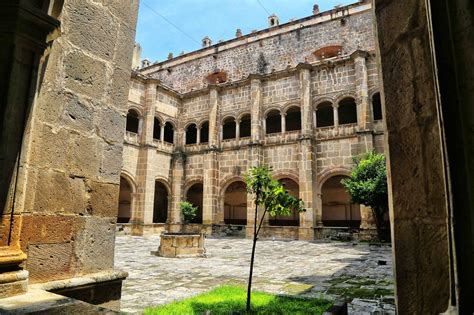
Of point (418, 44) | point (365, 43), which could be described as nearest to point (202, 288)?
point (418, 44)

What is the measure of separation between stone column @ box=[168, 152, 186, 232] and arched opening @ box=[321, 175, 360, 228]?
333 inches

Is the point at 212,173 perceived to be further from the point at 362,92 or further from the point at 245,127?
the point at 362,92

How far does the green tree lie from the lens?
11.9 meters

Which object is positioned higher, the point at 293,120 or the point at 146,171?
the point at 293,120

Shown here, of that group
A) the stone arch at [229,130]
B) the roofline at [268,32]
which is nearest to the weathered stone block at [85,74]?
the stone arch at [229,130]

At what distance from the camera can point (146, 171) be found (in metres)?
16.3

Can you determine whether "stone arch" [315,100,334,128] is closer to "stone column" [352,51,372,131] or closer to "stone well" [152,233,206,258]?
"stone column" [352,51,372,131]

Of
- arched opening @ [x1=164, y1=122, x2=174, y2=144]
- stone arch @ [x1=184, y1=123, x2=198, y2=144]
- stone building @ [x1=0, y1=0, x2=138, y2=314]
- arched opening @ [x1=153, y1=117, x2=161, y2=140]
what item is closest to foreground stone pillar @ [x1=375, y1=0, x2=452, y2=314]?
stone building @ [x1=0, y1=0, x2=138, y2=314]

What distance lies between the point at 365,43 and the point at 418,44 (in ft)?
59.2

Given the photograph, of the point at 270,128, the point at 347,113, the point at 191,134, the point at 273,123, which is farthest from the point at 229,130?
the point at 347,113

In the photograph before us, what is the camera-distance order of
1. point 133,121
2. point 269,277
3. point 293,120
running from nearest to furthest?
point 269,277 < point 133,121 < point 293,120

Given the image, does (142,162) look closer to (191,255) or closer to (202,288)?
(191,255)

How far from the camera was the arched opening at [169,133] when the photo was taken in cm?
1933

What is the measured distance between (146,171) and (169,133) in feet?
13.0
